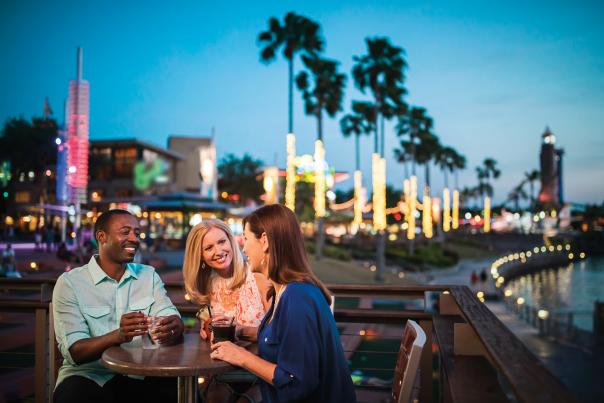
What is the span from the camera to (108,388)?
3154 mm

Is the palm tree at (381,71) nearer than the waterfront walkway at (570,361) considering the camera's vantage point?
No

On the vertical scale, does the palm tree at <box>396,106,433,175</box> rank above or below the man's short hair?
above

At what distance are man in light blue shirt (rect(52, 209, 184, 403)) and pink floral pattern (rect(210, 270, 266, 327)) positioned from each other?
0.34 m

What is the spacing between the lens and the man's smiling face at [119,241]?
3297 millimetres

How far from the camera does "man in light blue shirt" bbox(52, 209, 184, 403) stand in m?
2.95

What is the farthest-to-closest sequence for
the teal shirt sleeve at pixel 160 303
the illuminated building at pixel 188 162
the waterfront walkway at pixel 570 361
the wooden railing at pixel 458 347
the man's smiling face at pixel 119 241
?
the illuminated building at pixel 188 162, the waterfront walkway at pixel 570 361, the teal shirt sleeve at pixel 160 303, the man's smiling face at pixel 119 241, the wooden railing at pixel 458 347

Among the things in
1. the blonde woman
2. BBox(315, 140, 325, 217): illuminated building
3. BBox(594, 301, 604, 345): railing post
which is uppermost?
BBox(315, 140, 325, 217): illuminated building

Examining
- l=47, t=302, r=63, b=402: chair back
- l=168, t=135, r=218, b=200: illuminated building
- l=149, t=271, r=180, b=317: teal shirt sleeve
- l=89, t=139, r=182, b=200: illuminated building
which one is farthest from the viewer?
l=168, t=135, r=218, b=200: illuminated building

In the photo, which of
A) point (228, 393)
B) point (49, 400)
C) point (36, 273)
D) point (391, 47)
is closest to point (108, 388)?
point (228, 393)

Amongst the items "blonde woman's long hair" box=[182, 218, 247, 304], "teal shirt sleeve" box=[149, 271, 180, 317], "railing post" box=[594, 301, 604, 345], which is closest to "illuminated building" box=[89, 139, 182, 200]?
"railing post" box=[594, 301, 604, 345]

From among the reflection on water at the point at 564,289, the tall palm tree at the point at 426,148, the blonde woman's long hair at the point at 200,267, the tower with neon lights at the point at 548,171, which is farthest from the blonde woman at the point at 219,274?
the tower with neon lights at the point at 548,171

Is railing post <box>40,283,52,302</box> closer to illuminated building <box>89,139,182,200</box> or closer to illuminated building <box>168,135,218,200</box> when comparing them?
illuminated building <box>89,139,182,200</box>

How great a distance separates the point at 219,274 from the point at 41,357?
1499 millimetres

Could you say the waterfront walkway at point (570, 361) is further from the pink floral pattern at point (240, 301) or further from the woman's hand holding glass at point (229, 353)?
the woman's hand holding glass at point (229, 353)
